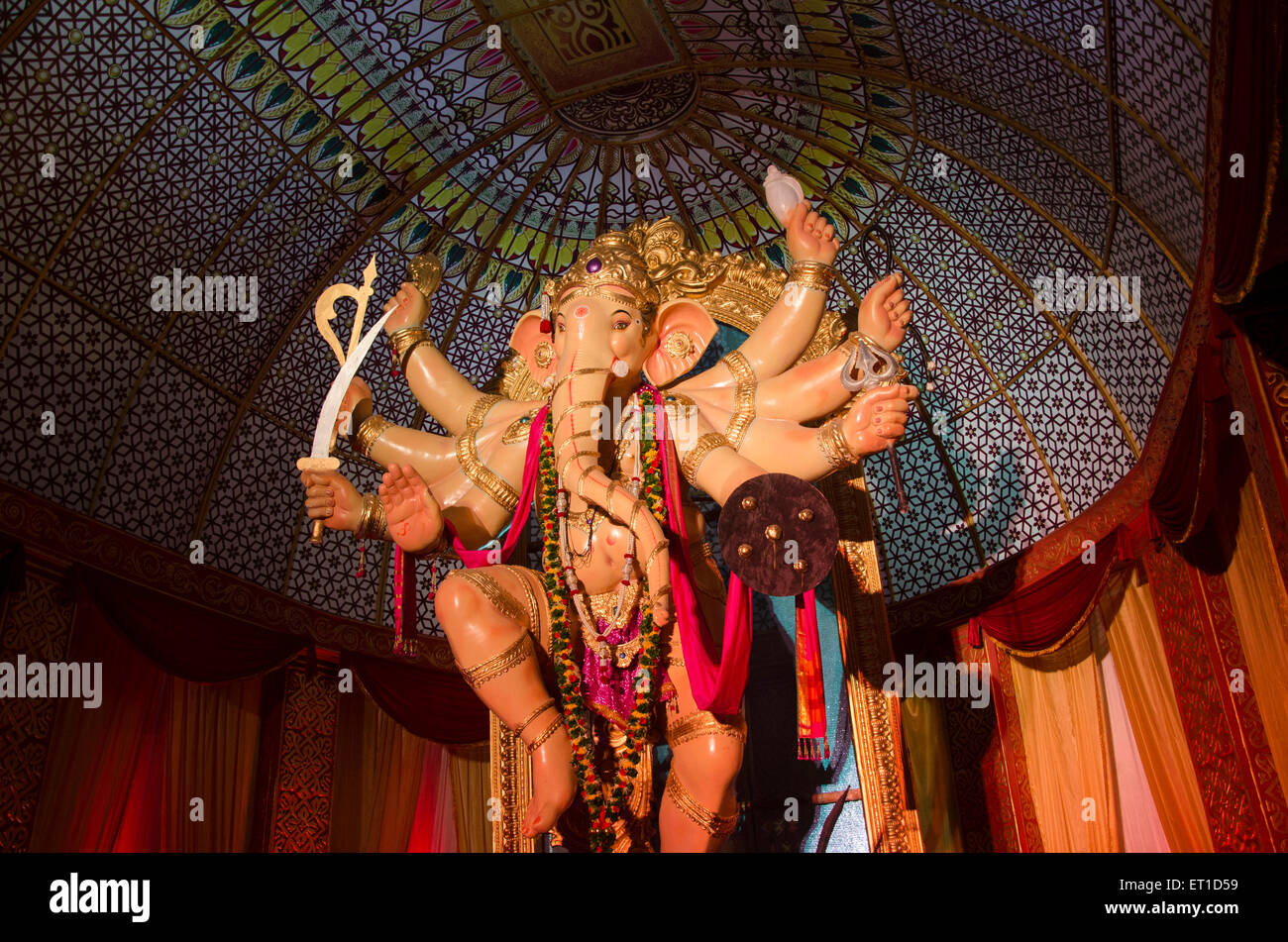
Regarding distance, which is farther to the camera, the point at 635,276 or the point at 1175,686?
the point at 1175,686

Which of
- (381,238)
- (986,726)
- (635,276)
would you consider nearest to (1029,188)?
(635,276)

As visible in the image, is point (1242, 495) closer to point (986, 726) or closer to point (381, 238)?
point (986, 726)

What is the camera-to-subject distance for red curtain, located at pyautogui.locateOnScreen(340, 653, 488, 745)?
24.4ft

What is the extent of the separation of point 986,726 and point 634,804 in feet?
10.8

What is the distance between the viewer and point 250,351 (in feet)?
23.7

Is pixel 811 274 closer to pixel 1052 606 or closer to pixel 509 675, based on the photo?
pixel 509 675

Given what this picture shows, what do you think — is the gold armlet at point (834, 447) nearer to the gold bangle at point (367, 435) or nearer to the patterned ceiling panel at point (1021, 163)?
the gold bangle at point (367, 435)

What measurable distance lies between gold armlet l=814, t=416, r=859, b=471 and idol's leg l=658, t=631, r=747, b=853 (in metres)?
1.19

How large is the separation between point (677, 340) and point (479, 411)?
1.08 m

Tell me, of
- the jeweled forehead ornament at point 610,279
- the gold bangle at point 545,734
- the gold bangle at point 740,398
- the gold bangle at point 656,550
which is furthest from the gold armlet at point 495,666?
the jeweled forehead ornament at point 610,279

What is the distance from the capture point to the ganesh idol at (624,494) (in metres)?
4.65

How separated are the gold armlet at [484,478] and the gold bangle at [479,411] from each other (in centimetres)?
11

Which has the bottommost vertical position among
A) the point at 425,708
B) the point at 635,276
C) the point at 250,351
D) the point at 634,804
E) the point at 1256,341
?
the point at 634,804

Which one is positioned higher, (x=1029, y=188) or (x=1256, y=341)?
(x=1029, y=188)
